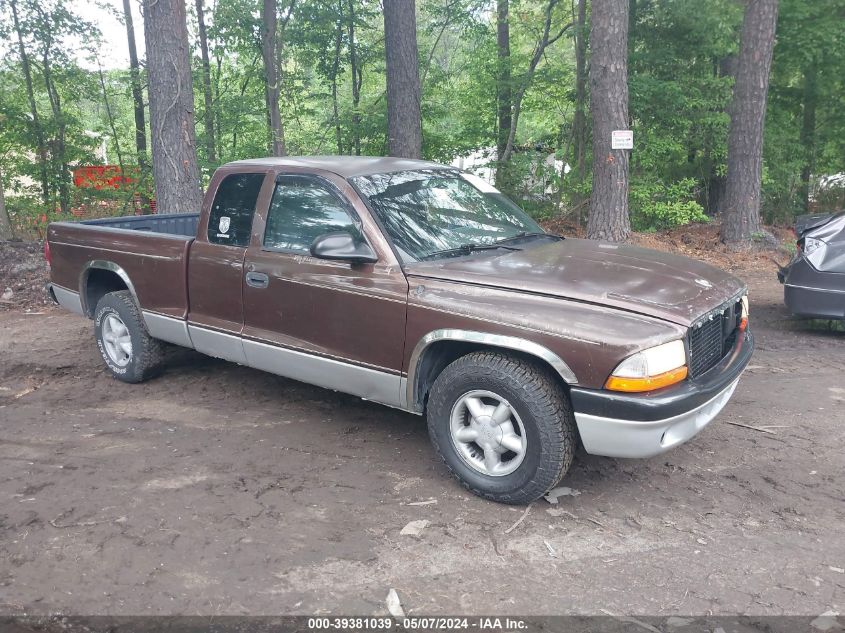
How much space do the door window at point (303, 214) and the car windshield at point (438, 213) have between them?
8.1 inches

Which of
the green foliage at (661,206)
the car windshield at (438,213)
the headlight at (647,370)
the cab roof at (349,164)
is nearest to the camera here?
the headlight at (647,370)

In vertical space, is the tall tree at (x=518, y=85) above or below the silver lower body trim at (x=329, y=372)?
above

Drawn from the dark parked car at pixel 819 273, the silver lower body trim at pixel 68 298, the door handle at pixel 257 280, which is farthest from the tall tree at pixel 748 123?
the silver lower body trim at pixel 68 298

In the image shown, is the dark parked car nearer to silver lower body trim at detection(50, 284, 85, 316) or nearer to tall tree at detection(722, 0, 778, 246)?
tall tree at detection(722, 0, 778, 246)

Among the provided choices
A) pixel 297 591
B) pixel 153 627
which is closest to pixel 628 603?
pixel 297 591

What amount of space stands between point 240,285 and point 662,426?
2939 mm

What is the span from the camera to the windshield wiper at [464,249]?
13.9ft

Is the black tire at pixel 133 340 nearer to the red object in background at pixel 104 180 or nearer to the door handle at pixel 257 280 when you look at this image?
the door handle at pixel 257 280

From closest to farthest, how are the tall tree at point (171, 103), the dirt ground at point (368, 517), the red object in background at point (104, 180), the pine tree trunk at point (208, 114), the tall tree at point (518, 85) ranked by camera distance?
the dirt ground at point (368, 517)
the tall tree at point (171, 103)
the tall tree at point (518, 85)
the red object in background at point (104, 180)
the pine tree trunk at point (208, 114)

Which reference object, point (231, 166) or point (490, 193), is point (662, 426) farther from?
point (231, 166)

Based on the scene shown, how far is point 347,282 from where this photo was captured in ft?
14.0

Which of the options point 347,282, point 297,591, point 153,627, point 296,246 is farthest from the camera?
point 296,246

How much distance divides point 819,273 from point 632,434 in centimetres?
443

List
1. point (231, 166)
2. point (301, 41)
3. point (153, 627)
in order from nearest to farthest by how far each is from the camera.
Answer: point (153, 627)
point (231, 166)
point (301, 41)
